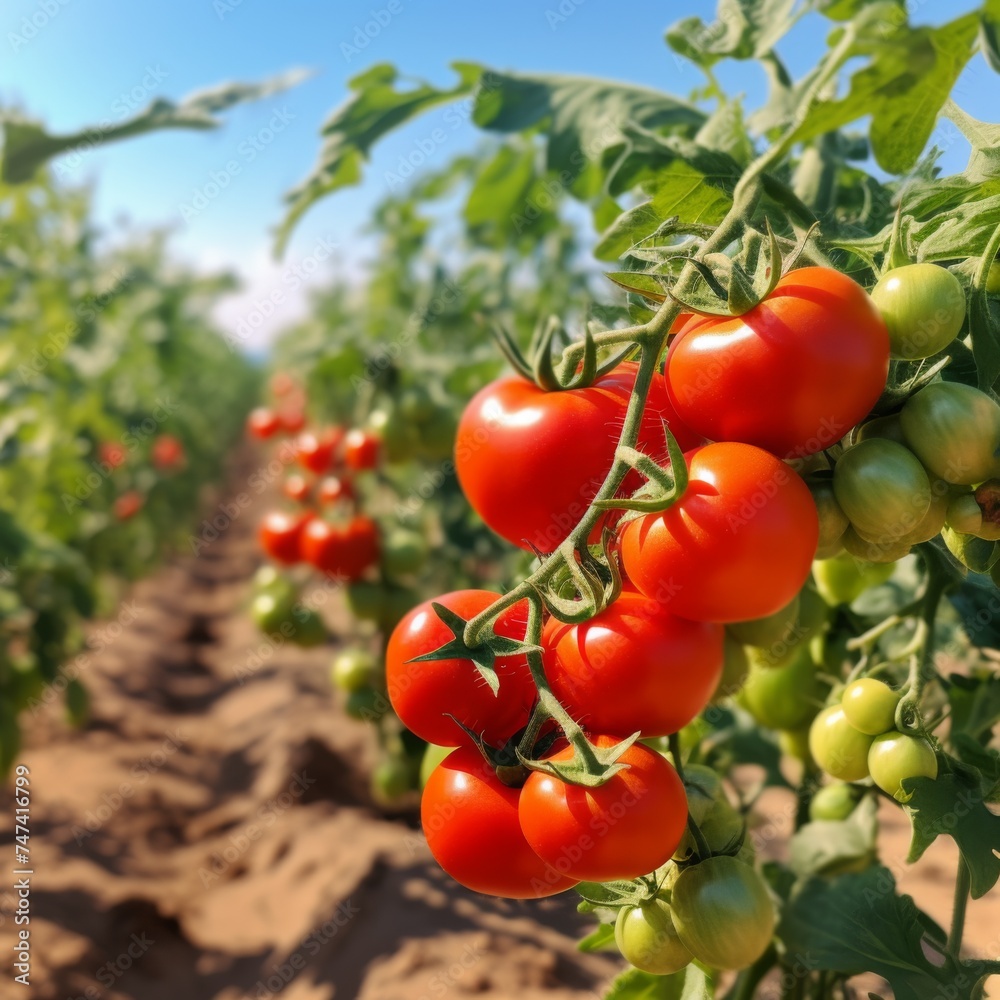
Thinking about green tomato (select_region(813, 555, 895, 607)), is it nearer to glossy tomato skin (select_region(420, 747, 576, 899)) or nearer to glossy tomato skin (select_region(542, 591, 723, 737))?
glossy tomato skin (select_region(542, 591, 723, 737))

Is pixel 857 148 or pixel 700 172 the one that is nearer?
pixel 700 172

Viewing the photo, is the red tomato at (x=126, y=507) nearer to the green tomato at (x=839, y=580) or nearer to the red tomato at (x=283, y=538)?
the red tomato at (x=283, y=538)

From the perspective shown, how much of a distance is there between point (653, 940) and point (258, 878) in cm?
→ 296

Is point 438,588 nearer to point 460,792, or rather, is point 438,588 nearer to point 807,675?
point 807,675

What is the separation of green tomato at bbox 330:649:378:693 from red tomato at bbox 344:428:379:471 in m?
0.64

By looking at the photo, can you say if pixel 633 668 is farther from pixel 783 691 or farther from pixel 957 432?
pixel 783 691

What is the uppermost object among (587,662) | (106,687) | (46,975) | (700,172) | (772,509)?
(700,172)

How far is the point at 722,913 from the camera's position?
2.43 ft

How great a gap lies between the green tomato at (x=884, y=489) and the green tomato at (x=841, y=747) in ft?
0.97

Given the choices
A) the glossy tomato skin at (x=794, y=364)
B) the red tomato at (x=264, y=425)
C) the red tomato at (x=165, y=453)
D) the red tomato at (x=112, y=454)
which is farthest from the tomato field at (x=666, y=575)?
the red tomato at (x=165, y=453)

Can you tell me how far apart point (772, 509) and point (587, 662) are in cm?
18

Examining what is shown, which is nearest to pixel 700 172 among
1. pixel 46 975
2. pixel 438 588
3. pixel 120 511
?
pixel 438 588

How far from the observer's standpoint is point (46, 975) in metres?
2.54

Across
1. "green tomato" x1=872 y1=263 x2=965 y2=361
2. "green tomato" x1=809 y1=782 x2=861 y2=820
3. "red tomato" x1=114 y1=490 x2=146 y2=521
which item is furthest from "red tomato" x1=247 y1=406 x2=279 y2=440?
"green tomato" x1=872 y1=263 x2=965 y2=361
